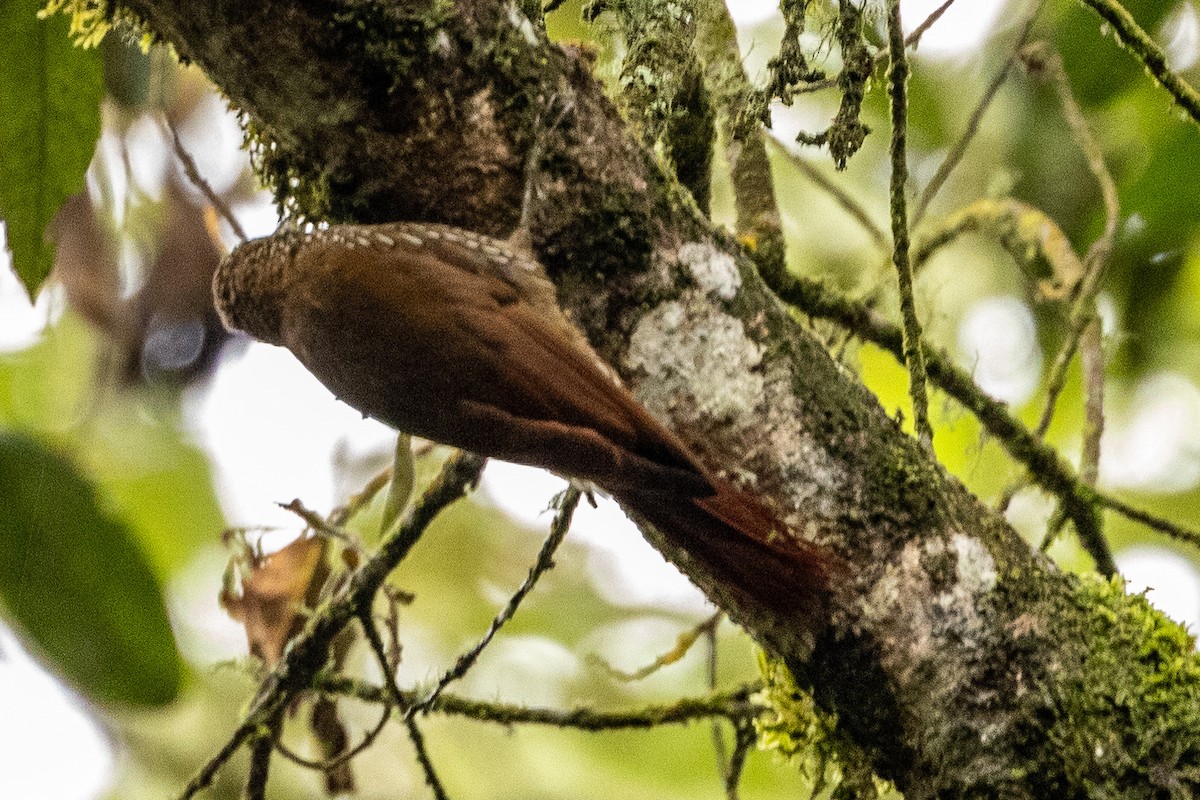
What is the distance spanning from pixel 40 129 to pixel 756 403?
1406mm

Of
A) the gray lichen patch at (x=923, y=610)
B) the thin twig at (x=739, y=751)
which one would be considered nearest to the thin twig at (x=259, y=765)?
the thin twig at (x=739, y=751)

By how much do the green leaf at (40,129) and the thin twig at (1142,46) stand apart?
1.78 m

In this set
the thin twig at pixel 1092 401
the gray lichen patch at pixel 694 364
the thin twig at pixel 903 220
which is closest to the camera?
the gray lichen patch at pixel 694 364

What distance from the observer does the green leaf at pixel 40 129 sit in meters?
1.90

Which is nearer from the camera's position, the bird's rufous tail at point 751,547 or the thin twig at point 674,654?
the bird's rufous tail at point 751,547

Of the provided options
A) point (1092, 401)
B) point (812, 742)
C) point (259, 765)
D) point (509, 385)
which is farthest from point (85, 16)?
point (1092, 401)

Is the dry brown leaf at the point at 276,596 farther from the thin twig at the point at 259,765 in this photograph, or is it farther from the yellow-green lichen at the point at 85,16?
the yellow-green lichen at the point at 85,16

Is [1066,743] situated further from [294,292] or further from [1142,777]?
[294,292]

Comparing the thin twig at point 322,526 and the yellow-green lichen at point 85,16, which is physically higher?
the yellow-green lichen at point 85,16

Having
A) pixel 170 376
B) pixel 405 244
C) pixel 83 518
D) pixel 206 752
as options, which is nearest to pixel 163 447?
pixel 170 376

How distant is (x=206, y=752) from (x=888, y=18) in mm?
3048

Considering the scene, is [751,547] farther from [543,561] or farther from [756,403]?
Answer: [543,561]

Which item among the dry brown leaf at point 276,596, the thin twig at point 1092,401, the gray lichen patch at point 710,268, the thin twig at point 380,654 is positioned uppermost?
the thin twig at point 1092,401

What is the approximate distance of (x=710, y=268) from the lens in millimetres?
1531
